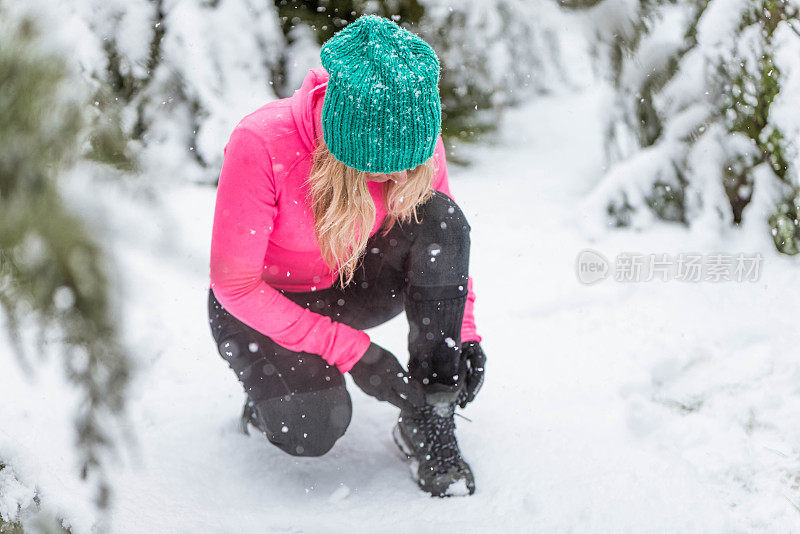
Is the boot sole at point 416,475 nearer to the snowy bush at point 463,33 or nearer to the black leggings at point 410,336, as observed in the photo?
the black leggings at point 410,336

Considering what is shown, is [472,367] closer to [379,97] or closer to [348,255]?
[348,255]

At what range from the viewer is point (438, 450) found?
1.62 metres

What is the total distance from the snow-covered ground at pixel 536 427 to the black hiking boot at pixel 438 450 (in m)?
0.04

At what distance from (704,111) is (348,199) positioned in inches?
72.6

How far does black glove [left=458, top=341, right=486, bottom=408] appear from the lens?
1635mm

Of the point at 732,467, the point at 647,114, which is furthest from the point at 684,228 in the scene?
the point at 732,467

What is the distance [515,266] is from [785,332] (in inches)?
36.9

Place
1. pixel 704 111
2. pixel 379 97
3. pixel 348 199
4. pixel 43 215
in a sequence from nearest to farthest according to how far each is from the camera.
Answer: pixel 43 215, pixel 379 97, pixel 348 199, pixel 704 111

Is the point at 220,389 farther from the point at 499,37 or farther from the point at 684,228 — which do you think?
the point at 684,228

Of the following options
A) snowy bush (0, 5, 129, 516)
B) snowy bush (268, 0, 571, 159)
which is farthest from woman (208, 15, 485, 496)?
snowy bush (268, 0, 571, 159)

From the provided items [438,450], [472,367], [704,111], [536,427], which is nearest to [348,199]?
[472,367]

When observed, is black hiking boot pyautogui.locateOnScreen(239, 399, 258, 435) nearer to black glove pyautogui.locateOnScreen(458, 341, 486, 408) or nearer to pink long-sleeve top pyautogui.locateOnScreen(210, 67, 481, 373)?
pink long-sleeve top pyautogui.locateOnScreen(210, 67, 481, 373)

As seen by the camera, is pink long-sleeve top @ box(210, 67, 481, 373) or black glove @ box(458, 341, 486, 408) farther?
black glove @ box(458, 341, 486, 408)

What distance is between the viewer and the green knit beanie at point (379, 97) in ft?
3.78
